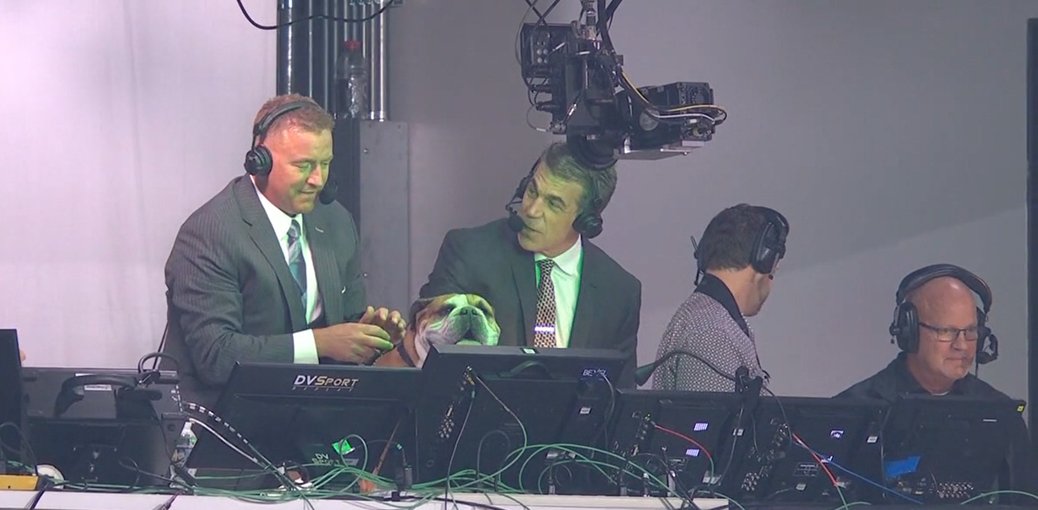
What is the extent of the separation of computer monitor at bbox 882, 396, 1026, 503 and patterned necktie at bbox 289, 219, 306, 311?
1.83 metres

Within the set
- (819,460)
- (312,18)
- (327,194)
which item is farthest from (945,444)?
(312,18)

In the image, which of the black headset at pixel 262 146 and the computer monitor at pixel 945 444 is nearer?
the computer monitor at pixel 945 444

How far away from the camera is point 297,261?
4039 millimetres

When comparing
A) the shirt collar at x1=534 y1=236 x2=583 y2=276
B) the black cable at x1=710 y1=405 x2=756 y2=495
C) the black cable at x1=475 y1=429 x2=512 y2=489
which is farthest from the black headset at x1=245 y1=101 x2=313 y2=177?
the black cable at x1=710 y1=405 x2=756 y2=495

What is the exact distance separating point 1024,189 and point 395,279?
2.46m

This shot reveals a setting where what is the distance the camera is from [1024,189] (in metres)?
5.20

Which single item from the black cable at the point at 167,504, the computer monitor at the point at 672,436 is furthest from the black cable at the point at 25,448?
the computer monitor at the point at 672,436

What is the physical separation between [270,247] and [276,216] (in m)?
0.13

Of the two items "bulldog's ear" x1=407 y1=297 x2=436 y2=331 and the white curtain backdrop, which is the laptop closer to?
"bulldog's ear" x1=407 y1=297 x2=436 y2=331

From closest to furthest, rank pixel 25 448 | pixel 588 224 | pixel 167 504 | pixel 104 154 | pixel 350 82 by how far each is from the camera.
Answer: pixel 167 504
pixel 25 448
pixel 588 224
pixel 104 154
pixel 350 82

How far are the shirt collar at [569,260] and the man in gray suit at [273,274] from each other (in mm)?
539

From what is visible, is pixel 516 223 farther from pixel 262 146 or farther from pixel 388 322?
pixel 262 146

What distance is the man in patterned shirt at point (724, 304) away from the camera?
3.40 m

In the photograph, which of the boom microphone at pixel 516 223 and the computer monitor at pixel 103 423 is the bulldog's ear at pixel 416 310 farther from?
the computer monitor at pixel 103 423
